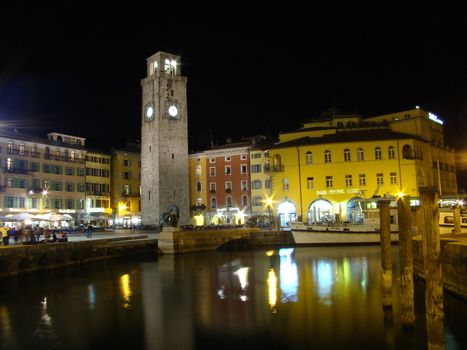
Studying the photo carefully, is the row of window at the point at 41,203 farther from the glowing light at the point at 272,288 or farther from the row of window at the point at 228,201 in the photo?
the glowing light at the point at 272,288

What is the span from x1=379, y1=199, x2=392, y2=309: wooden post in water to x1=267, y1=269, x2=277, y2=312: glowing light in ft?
14.9

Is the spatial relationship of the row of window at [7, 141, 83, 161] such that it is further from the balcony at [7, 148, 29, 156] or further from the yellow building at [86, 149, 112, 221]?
the yellow building at [86, 149, 112, 221]

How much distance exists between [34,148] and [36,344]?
46.1 m

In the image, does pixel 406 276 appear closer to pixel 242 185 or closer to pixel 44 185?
pixel 242 185

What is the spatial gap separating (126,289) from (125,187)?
4540 centimetres

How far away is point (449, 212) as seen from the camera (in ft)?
115

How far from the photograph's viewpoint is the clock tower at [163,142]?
194 feet

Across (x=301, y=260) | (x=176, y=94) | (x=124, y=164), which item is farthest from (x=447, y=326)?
(x=124, y=164)

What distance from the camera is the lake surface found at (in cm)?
1542

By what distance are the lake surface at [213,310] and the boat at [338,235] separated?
1350 cm

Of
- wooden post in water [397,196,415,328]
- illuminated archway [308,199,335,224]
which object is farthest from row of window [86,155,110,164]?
wooden post in water [397,196,415,328]

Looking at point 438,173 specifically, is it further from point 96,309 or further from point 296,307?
point 96,309

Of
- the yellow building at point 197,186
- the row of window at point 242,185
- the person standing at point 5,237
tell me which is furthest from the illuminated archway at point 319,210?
the person standing at point 5,237

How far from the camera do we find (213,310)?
65.9ft
